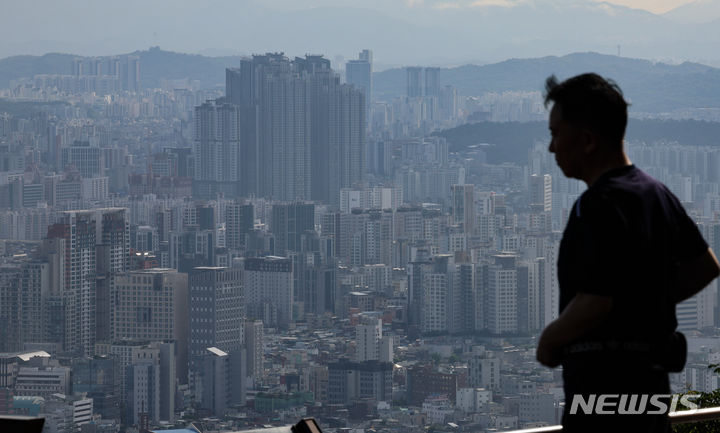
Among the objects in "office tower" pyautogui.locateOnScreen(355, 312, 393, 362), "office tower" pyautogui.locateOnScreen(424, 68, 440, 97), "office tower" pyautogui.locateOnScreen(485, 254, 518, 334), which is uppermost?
"office tower" pyautogui.locateOnScreen(424, 68, 440, 97)

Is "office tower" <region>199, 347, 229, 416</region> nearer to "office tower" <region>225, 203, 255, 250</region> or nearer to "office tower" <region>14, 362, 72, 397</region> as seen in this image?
"office tower" <region>14, 362, 72, 397</region>

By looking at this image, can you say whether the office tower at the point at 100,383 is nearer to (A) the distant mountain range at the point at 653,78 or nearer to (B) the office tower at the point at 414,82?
(A) the distant mountain range at the point at 653,78

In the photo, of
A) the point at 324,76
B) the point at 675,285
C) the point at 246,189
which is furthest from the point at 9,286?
the point at 675,285

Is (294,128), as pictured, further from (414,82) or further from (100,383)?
(100,383)

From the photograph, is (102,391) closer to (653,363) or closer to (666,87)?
(653,363)

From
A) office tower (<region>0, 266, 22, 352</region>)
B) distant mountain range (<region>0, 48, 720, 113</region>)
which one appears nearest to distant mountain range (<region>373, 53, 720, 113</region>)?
distant mountain range (<region>0, 48, 720, 113</region>)

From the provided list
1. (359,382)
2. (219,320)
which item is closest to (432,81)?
(219,320)
